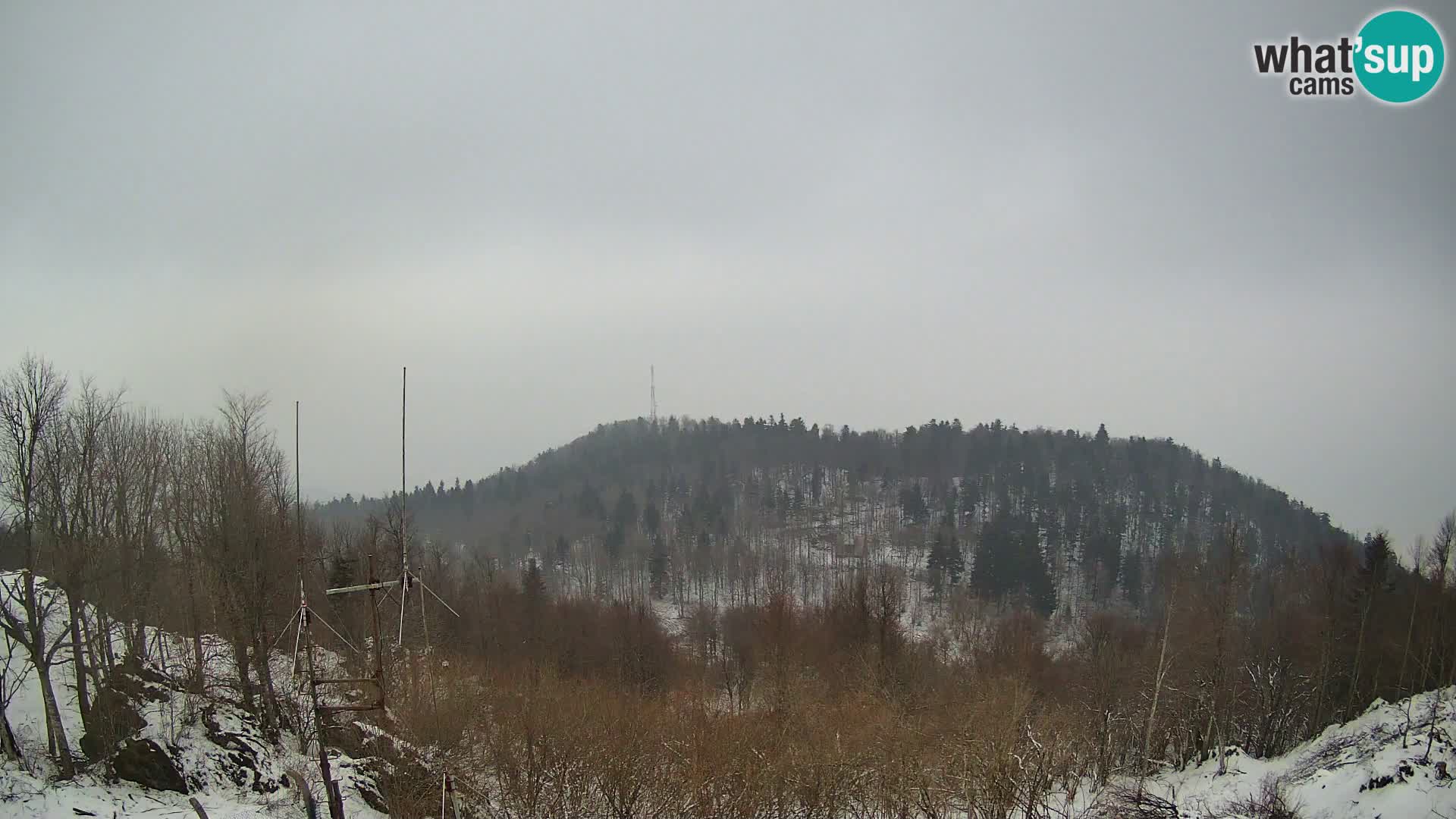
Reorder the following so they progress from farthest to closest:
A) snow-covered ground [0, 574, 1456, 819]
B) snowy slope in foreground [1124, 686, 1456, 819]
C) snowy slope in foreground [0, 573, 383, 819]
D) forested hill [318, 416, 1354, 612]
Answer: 1. forested hill [318, 416, 1354, 612]
2. snowy slope in foreground [1124, 686, 1456, 819]
3. snow-covered ground [0, 574, 1456, 819]
4. snowy slope in foreground [0, 573, 383, 819]

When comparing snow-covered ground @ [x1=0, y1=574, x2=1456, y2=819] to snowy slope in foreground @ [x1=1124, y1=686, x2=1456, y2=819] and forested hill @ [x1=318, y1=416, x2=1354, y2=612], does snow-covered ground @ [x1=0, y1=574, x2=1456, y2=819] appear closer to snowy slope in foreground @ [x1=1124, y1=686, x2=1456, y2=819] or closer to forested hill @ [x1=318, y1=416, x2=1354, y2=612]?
snowy slope in foreground @ [x1=1124, y1=686, x2=1456, y2=819]

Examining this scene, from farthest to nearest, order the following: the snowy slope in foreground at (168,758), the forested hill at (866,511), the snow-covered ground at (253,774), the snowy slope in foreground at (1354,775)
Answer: the forested hill at (866,511) → the snowy slope in foreground at (1354,775) → the snow-covered ground at (253,774) → the snowy slope in foreground at (168,758)

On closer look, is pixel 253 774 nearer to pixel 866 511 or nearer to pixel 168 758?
pixel 168 758

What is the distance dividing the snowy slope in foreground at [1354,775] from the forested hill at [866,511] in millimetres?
49852

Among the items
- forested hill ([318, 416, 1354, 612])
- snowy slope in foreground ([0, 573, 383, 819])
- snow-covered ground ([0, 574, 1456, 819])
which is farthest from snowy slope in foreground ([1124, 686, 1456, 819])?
forested hill ([318, 416, 1354, 612])

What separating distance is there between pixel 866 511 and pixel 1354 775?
369 feet

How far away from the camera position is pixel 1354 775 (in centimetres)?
2188

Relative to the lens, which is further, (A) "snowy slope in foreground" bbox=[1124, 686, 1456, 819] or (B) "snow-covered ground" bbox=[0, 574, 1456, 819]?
(A) "snowy slope in foreground" bbox=[1124, 686, 1456, 819]

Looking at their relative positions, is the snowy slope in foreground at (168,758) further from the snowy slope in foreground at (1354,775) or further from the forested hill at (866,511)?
the forested hill at (866,511)

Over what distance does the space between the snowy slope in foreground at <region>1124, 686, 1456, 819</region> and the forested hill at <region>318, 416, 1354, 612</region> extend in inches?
1963

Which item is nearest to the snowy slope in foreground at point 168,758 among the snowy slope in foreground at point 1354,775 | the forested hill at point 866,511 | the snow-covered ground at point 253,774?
the snow-covered ground at point 253,774

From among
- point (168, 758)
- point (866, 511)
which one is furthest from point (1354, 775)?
point (866, 511)

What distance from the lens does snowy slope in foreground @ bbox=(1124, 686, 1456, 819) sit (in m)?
19.4

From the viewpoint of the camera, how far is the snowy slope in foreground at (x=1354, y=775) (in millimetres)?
19422
